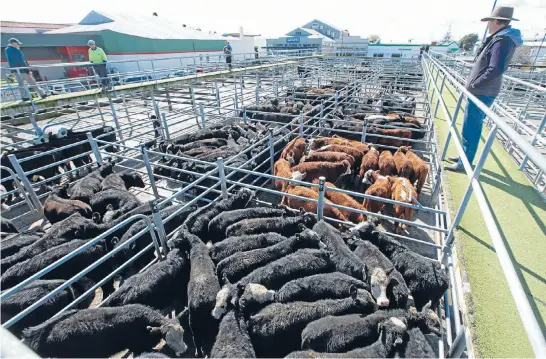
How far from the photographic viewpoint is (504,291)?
2.89 metres

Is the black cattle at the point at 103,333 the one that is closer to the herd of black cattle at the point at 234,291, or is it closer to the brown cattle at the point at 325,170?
the herd of black cattle at the point at 234,291

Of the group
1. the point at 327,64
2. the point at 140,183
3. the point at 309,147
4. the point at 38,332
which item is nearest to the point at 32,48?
the point at 327,64

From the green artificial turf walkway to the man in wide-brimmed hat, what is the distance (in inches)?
35.6

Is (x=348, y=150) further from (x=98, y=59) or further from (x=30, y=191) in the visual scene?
(x=98, y=59)

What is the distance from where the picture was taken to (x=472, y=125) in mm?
4875

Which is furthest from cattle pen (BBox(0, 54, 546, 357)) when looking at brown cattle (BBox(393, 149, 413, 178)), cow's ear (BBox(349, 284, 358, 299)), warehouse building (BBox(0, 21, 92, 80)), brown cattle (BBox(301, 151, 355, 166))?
warehouse building (BBox(0, 21, 92, 80))

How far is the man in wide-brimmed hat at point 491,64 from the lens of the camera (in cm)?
439

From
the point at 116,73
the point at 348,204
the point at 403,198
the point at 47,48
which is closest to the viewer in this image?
the point at 403,198

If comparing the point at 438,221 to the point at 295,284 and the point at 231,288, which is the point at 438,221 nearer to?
the point at 295,284

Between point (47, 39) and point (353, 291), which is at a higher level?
point (47, 39)

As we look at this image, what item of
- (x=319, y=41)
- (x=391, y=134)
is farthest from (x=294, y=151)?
(x=319, y=41)

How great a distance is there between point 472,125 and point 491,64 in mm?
992

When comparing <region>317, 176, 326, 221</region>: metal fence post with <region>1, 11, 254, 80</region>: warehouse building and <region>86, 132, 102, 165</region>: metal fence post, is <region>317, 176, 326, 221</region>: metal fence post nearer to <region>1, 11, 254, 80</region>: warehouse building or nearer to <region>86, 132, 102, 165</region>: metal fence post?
<region>86, 132, 102, 165</region>: metal fence post

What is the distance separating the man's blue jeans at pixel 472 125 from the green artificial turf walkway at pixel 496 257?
21.6 inches
